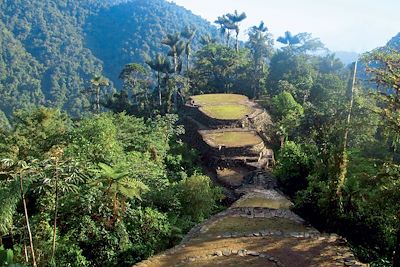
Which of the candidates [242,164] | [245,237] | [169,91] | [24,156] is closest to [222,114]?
[242,164]

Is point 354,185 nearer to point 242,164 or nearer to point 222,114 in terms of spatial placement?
point 242,164

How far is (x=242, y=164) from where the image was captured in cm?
2461

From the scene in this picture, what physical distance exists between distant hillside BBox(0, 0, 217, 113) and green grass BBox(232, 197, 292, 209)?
217ft

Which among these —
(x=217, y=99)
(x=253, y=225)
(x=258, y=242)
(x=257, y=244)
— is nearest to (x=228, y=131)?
(x=217, y=99)

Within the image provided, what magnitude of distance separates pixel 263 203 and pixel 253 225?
11.9 feet

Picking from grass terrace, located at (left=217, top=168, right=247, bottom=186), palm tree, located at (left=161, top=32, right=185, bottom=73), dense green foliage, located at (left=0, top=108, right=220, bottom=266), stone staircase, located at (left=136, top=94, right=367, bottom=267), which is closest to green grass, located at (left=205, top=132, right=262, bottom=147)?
grass terrace, located at (left=217, top=168, right=247, bottom=186)

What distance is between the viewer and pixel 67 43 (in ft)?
340

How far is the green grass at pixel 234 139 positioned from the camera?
25.5 m

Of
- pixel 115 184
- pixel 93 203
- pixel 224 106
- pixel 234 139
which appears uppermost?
pixel 224 106

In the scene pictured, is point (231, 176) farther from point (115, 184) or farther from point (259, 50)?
point (259, 50)

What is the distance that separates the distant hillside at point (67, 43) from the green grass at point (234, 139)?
57.7 m

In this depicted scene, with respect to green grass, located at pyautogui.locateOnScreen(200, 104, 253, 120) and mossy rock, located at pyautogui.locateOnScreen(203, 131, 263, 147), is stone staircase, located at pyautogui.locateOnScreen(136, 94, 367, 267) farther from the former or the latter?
green grass, located at pyautogui.locateOnScreen(200, 104, 253, 120)

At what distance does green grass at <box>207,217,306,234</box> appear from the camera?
45.9 feet

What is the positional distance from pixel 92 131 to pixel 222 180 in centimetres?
813
